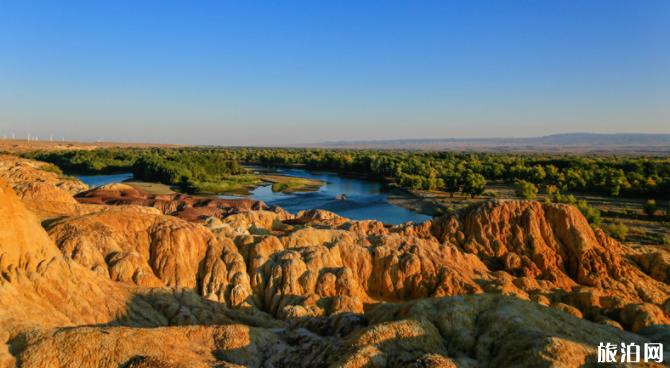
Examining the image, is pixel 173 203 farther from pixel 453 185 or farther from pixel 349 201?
pixel 453 185

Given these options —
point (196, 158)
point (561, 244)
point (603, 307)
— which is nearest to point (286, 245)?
point (603, 307)

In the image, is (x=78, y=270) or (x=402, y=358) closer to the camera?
(x=402, y=358)

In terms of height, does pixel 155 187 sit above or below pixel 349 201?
above

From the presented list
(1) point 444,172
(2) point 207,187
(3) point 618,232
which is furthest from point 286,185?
(3) point 618,232

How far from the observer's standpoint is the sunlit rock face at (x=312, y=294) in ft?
32.0

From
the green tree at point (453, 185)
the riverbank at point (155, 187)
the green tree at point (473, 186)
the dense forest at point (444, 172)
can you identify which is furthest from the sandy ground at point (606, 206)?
the riverbank at point (155, 187)

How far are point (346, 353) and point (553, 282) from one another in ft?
67.2

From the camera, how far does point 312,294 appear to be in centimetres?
1822

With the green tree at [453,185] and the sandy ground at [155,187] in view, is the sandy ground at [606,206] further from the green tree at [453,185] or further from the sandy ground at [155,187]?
the sandy ground at [155,187]

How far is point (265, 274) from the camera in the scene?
768 inches

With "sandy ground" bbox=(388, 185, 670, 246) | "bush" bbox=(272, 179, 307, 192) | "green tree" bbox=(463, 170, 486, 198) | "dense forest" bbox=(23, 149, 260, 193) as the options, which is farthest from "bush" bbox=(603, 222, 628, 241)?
"dense forest" bbox=(23, 149, 260, 193)

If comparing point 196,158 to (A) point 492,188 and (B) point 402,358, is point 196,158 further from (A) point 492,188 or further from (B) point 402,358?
(B) point 402,358

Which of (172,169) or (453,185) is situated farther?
(172,169)

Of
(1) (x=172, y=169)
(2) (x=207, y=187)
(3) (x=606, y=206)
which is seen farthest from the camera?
(1) (x=172, y=169)
